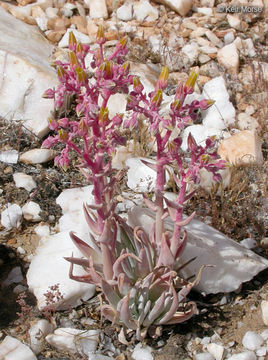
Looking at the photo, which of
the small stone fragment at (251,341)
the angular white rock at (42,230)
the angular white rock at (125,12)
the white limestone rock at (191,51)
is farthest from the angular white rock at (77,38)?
the small stone fragment at (251,341)

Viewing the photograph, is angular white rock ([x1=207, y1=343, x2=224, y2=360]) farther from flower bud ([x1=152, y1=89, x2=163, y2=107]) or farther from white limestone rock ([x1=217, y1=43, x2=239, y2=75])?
white limestone rock ([x1=217, y1=43, x2=239, y2=75])

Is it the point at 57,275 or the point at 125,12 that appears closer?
the point at 57,275

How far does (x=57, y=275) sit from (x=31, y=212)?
62 cm

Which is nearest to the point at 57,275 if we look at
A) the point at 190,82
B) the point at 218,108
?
the point at 190,82

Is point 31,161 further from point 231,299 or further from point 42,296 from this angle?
point 231,299

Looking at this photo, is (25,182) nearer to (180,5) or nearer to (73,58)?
(73,58)

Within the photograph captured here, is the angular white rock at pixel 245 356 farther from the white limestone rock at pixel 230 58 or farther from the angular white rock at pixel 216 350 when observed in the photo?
the white limestone rock at pixel 230 58

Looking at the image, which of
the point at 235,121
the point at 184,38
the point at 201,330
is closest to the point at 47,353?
the point at 201,330

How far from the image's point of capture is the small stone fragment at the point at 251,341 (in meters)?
2.94

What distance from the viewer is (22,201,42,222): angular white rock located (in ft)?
12.0

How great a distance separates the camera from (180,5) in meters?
5.31

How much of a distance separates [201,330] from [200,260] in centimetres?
41

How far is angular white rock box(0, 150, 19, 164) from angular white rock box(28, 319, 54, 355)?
1358 mm

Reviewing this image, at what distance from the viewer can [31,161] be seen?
156 inches
